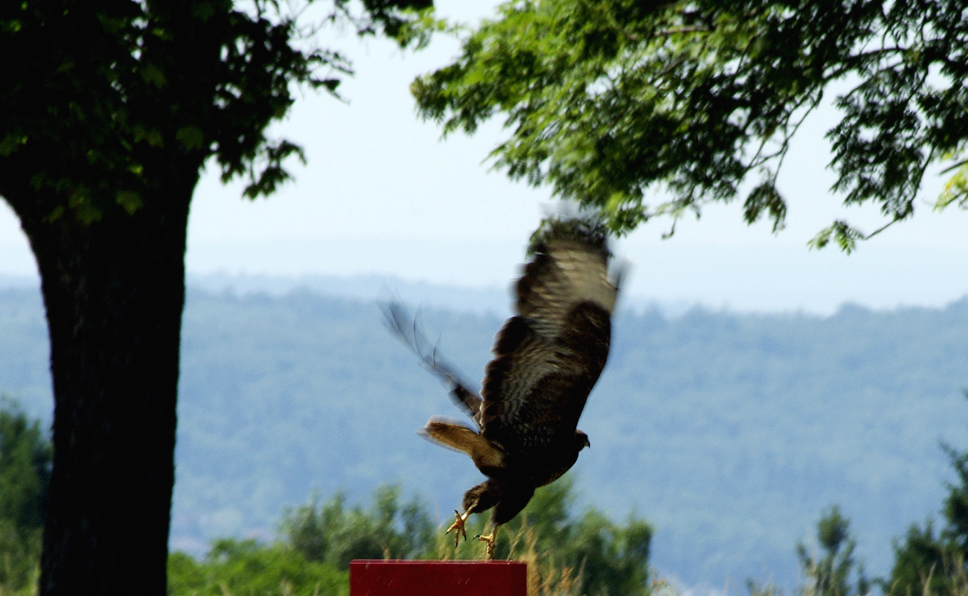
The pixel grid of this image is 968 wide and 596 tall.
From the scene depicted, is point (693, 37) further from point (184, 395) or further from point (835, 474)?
point (184, 395)

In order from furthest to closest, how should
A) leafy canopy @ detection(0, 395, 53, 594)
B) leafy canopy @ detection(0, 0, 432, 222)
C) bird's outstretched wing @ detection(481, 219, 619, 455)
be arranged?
leafy canopy @ detection(0, 395, 53, 594) < leafy canopy @ detection(0, 0, 432, 222) < bird's outstretched wing @ detection(481, 219, 619, 455)

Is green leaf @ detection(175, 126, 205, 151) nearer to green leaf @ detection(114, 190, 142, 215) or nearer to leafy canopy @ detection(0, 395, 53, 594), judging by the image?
green leaf @ detection(114, 190, 142, 215)

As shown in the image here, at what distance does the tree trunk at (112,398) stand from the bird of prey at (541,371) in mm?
4287

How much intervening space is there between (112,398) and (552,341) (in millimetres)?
4723

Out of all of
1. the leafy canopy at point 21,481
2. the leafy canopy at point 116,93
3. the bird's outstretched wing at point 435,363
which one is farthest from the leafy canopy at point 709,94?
the leafy canopy at point 21,481

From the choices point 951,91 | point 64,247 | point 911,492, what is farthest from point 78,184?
point 911,492

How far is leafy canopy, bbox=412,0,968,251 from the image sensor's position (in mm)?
7828

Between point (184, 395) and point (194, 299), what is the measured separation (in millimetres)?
20661

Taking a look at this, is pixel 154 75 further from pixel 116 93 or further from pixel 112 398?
pixel 112 398

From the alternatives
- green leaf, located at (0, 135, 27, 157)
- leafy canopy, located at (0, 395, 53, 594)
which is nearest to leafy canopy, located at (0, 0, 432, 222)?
green leaf, located at (0, 135, 27, 157)

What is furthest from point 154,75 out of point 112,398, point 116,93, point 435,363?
point 435,363

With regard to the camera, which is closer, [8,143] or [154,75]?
[8,143]

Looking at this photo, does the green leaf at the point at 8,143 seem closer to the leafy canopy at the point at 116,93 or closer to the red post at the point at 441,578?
the leafy canopy at the point at 116,93

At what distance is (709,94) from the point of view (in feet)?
27.4
